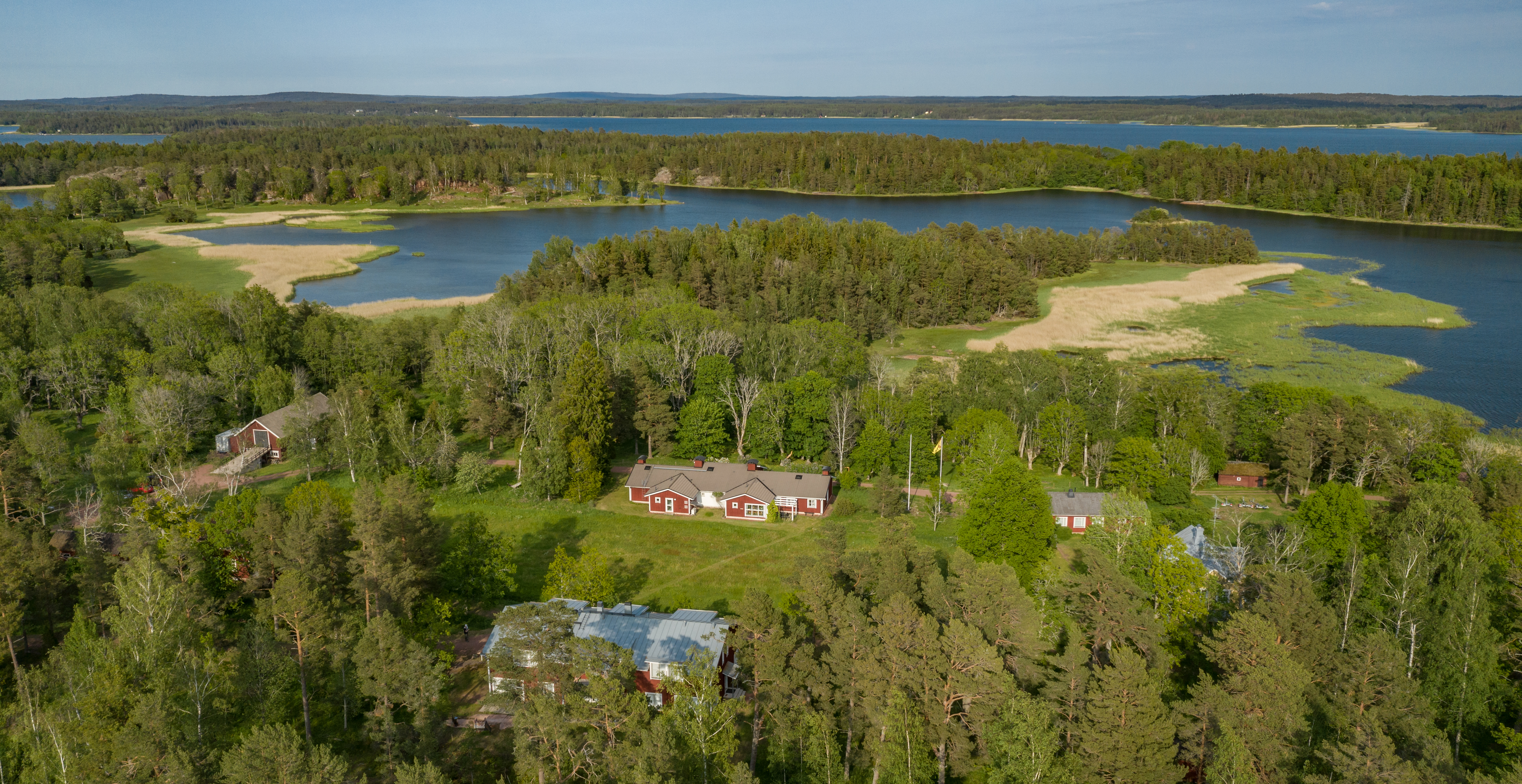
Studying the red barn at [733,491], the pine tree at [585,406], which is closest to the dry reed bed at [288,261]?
the pine tree at [585,406]

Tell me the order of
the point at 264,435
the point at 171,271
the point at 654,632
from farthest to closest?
the point at 171,271 < the point at 264,435 < the point at 654,632

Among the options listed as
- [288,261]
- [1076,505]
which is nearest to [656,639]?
[1076,505]

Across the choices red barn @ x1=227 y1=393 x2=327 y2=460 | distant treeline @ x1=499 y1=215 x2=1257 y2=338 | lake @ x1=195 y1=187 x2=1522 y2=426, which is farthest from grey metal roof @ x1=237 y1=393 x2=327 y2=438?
lake @ x1=195 y1=187 x2=1522 y2=426

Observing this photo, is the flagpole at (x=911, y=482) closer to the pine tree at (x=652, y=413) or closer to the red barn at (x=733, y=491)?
the red barn at (x=733, y=491)

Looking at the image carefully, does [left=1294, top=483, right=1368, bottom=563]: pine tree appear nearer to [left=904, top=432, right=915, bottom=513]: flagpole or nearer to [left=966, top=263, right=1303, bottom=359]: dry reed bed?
[left=904, top=432, right=915, bottom=513]: flagpole

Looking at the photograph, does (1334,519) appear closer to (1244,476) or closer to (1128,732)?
(1244,476)

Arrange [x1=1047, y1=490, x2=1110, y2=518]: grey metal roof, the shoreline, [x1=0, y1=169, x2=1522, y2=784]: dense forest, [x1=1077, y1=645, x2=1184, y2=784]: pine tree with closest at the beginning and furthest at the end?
[x1=1077, y1=645, x2=1184, y2=784]: pine tree → [x1=0, y1=169, x2=1522, y2=784]: dense forest → [x1=1047, y1=490, x2=1110, y2=518]: grey metal roof → the shoreline

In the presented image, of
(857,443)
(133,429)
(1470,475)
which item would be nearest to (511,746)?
(857,443)
